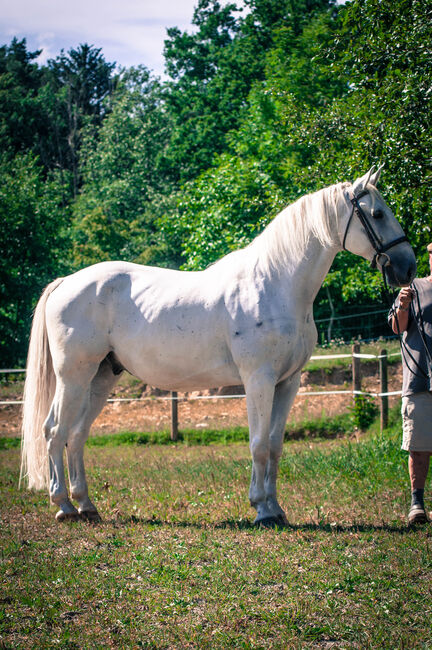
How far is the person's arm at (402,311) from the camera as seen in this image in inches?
192

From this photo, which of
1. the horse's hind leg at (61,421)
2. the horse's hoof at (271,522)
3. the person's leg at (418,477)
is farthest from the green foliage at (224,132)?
the horse's hind leg at (61,421)

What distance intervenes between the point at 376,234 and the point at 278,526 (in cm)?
243

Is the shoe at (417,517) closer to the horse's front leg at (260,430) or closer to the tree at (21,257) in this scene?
the horse's front leg at (260,430)

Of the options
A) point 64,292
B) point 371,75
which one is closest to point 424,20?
point 371,75

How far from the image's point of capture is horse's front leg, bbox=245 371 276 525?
16.3 ft

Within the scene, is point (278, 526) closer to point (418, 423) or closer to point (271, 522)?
point (271, 522)

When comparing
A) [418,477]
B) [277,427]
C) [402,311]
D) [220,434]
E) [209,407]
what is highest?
[402,311]

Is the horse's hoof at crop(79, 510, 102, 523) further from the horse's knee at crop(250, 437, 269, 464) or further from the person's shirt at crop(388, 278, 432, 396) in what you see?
the person's shirt at crop(388, 278, 432, 396)

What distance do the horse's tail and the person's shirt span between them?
326cm

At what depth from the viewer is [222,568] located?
3936mm

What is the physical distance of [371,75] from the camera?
707cm

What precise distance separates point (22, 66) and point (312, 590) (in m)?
44.5

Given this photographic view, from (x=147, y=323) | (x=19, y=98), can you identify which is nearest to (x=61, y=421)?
(x=147, y=323)

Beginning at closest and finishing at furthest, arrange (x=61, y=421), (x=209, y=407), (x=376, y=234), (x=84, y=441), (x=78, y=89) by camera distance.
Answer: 1. (x=376, y=234)
2. (x=61, y=421)
3. (x=84, y=441)
4. (x=209, y=407)
5. (x=78, y=89)
